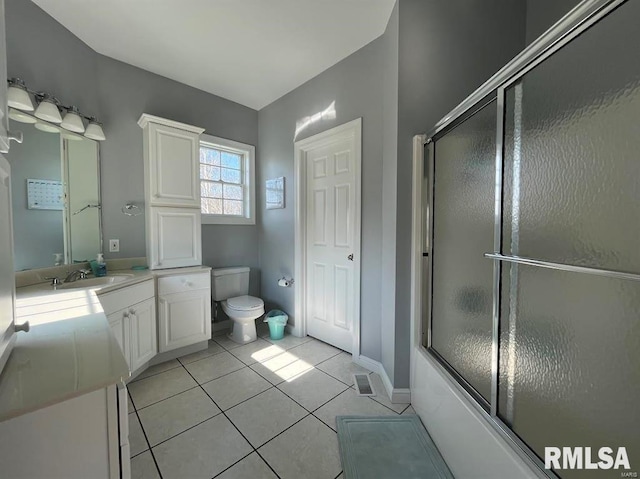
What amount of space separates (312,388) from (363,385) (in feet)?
1.26

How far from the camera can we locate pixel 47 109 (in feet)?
5.59

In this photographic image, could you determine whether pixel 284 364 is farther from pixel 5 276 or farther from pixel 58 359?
pixel 5 276

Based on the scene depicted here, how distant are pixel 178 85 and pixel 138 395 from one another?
9.09ft

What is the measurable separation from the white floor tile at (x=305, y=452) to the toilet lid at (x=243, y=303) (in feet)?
3.98

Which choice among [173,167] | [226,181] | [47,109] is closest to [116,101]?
[47,109]

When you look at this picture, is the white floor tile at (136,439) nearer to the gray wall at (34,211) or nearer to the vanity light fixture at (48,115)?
the gray wall at (34,211)

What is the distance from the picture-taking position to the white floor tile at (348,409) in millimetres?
1555

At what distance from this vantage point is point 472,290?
1301 mm

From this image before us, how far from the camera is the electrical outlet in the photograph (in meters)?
2.17

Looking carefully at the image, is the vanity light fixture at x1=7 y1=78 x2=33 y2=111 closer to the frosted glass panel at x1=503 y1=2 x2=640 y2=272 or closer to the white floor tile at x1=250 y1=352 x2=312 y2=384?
the white floor tile at x1=250 y1=352 x2=312 y2=384

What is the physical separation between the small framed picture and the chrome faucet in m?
1.74

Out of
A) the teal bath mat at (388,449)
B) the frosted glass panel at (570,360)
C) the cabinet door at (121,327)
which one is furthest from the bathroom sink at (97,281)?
the frosted glass panel at (570,360)

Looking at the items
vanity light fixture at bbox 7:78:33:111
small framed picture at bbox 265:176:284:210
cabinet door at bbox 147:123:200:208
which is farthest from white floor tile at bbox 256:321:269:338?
vanity light fixture at bbox 7:78:33:111

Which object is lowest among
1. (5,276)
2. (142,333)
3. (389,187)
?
(142,333)
